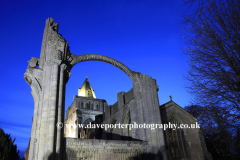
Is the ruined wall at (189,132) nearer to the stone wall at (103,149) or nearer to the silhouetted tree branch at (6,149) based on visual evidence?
the stone wall at (103,149)

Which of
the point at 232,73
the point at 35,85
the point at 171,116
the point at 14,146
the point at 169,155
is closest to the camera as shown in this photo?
the point at 232,73

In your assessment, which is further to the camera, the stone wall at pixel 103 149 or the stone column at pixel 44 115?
the stone wall at pixel 103 149

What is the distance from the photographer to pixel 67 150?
33.7 ft

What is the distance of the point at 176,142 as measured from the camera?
1875cm

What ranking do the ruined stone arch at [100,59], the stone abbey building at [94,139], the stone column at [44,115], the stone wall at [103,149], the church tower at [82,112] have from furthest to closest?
1. the church tower at [82,112]
2. the ruined stone arch at [100,59]
3. the stone wall at [103,149]
4. the stone abbey building at [94,139]
5. the stone column at [44,115]

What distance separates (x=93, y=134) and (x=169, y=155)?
11690 mm

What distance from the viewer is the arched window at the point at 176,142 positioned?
18266 mm

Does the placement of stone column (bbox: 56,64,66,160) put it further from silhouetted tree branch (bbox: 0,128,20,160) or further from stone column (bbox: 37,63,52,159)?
silhouetted tree branch (bbox: 0,128,20,160)

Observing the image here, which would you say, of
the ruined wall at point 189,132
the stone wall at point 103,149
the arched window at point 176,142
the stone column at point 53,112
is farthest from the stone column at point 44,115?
the arched window at point 176,142

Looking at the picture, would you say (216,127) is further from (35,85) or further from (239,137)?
(35,85)

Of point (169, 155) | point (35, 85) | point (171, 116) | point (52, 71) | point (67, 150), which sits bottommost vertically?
point (169, 155)

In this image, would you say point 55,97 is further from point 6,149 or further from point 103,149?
point 103,149

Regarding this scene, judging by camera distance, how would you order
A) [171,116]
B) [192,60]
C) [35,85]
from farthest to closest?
[171,116] → [35,85] → [192,60]

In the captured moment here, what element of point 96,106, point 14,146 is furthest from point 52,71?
point 96,106
